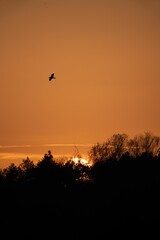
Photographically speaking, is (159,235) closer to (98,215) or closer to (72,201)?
(98,215)

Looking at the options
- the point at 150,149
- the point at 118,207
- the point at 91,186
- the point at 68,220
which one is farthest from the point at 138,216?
the point at 150,149

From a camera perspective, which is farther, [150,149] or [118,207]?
[150,149]

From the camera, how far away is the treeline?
196 ft

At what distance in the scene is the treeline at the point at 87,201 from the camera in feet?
196

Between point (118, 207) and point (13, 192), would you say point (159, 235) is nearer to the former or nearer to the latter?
point (118, 207)

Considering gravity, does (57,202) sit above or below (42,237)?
Result: above

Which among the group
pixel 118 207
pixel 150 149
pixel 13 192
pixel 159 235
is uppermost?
pixel 150 149

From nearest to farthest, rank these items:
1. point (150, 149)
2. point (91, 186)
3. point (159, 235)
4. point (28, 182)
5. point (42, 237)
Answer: point (159, 235) → point (42, 237) → point (91, 186) → point (28, 182) → point (150, 149)

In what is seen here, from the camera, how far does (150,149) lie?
365 ft

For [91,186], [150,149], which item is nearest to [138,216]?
[91,186]

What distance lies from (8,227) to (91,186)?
15.7m

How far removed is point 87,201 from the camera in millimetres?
66625

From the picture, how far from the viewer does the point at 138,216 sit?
198 feet

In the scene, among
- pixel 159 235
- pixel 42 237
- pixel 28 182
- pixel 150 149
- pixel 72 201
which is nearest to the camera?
pixel 159 235
